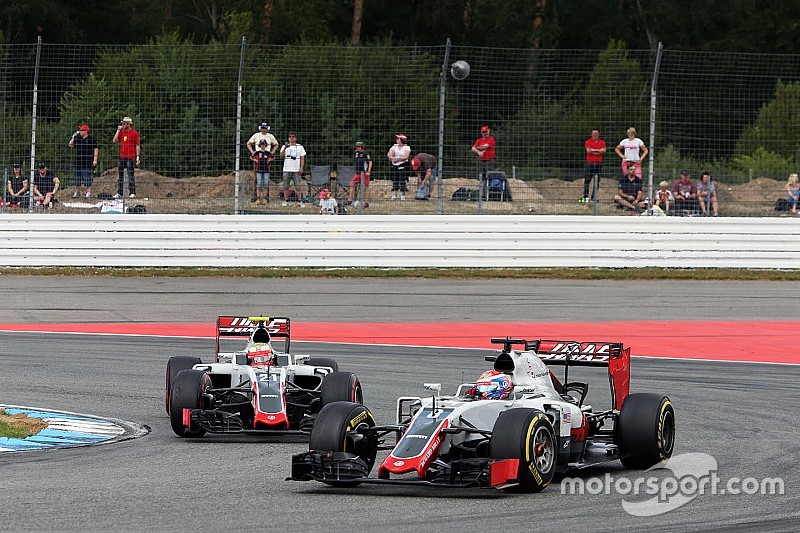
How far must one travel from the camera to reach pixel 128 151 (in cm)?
2364

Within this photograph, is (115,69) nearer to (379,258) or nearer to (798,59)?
(379,258)

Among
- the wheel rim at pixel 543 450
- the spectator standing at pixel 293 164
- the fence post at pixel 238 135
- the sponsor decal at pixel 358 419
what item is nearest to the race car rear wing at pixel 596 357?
the wheel rim at pixel 543 450

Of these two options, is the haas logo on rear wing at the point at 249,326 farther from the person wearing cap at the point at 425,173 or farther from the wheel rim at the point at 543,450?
the person wearing cap at the point at 425,173

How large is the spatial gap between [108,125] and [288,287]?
5750mm

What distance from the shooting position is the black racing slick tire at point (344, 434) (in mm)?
8227

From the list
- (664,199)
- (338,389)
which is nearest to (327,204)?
(664,199)

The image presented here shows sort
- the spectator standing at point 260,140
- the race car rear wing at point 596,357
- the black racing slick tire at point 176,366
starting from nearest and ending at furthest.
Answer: the race car rear wing at point 596,357, the black racing slick tire at point 176,366, the spectator standing at point 260,140

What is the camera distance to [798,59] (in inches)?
966

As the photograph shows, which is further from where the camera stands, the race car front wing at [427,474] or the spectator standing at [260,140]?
the spectator standing at [260,140]

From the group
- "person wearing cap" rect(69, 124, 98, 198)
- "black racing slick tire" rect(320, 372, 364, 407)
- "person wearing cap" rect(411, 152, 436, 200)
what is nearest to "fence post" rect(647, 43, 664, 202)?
"person wearing cap" rect(411, 152, 436, 200)

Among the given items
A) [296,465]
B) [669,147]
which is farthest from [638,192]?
[296,465]

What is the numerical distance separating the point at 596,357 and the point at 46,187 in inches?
633

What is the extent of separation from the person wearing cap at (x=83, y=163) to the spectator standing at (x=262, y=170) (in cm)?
279

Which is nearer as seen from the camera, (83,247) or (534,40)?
(83,247)
